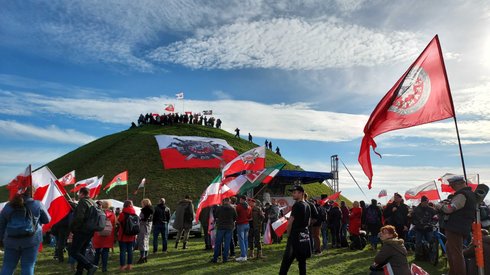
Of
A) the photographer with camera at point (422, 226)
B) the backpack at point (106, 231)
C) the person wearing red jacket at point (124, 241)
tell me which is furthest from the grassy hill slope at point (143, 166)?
the photographer with camera at point (422, 226)

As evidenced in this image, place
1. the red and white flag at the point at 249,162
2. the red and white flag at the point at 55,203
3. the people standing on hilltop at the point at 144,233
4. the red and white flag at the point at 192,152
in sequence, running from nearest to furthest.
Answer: the red and white flag at the point at 55,203
the people standing on hilltop at the point at 144,233
the red and white flag at the point at 249,162
the red and white flag at the point at 192,152

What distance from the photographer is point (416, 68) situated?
801 centimetres

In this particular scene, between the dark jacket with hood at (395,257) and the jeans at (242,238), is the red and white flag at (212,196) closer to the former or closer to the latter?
the jeans at (242,238)

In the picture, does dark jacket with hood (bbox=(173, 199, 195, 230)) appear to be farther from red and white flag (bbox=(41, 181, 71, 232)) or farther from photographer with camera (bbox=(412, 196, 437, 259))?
photographer with camera (bbox=(412, 196, 437, 259))

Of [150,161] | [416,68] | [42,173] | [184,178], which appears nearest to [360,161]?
[416,68]

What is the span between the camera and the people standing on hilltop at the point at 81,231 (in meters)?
9.36

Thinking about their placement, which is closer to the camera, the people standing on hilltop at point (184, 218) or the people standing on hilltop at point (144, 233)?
the people standing on hilltop at point (144, 233)

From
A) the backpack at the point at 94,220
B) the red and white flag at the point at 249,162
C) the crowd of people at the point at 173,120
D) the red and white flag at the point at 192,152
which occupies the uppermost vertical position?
the crowd of people at the point at 173,120

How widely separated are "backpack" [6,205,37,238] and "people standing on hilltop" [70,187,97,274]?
6.52 feet

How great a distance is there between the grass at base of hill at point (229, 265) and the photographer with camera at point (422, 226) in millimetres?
442

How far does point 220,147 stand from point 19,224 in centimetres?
1261

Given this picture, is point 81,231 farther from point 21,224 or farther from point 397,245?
point 397,245

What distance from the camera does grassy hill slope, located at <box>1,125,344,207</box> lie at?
166ft

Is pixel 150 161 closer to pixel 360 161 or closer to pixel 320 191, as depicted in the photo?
pixel 320 191
